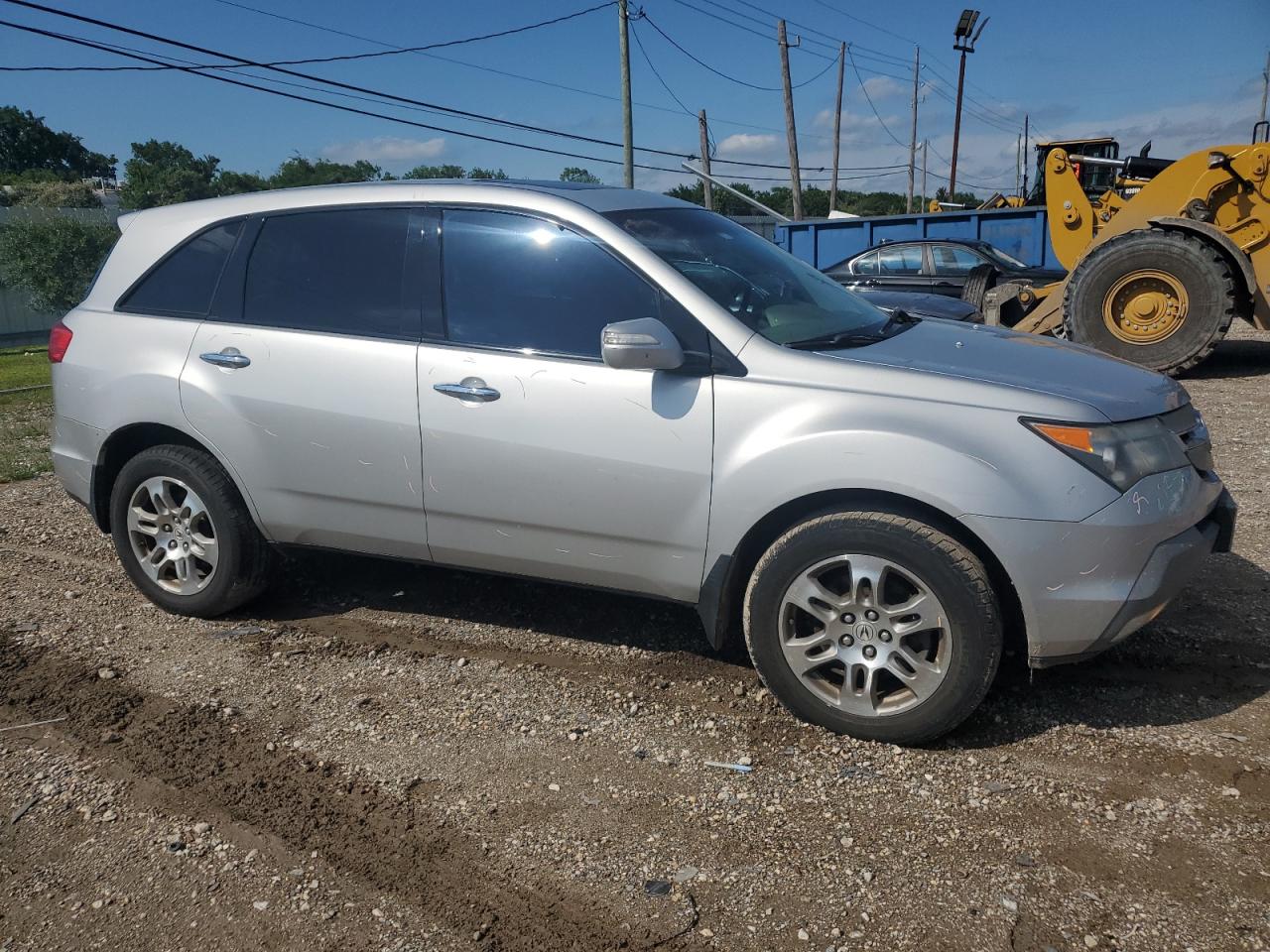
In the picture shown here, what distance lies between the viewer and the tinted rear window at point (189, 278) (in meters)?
4.39

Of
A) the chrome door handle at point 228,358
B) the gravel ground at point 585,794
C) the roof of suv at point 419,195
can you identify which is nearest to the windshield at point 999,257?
the gravel ground at point 585,794

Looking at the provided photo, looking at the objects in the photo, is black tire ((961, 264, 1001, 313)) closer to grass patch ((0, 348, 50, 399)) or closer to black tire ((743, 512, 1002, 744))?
black tire ((743, 512, 1002, 744))

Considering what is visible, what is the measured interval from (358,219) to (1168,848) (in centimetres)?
368

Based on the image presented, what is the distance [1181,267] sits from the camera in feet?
32.2

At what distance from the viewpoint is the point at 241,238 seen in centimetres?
438

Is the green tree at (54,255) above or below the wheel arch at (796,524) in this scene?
above

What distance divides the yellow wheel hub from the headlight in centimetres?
787

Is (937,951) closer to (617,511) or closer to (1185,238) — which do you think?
(617,511)

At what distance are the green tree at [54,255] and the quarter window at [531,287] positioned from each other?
30987 mm

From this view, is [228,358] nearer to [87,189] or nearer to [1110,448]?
[1110,448]

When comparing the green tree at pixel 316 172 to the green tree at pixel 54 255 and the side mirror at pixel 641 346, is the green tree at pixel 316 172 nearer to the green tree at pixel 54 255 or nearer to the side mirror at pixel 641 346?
the green tree at pixel 54 255

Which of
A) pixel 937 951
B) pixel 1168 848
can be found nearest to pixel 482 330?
pixel 937 951

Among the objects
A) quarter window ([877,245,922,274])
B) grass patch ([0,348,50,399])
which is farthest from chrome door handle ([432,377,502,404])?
grass patch ([0,348,50,399])

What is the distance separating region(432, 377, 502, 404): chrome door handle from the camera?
3709 millimetres
